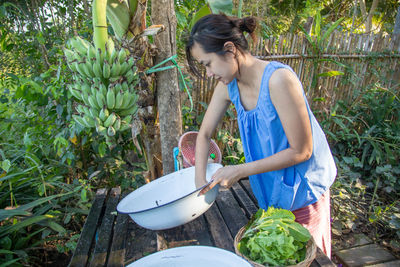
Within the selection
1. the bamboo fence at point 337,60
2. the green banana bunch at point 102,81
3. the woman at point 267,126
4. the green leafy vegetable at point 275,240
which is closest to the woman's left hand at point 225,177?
the woman at point 267,126

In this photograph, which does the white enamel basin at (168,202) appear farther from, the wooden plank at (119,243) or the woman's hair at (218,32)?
the woman's hair at (218,32)

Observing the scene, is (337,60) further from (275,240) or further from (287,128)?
(275,240)

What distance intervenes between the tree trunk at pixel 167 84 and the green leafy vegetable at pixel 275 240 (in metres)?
0.86

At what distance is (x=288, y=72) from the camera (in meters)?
1.05

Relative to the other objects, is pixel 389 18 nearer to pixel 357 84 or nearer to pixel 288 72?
pixel 357 84

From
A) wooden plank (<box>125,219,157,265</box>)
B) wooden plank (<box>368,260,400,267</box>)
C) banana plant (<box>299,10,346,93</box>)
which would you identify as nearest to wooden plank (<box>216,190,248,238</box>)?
wooden plank (<box>125,219,157,265</box>)

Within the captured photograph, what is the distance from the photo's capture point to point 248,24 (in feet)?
3.76

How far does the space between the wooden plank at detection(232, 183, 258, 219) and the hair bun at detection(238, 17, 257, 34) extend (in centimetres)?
97

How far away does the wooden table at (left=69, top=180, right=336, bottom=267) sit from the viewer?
112cm

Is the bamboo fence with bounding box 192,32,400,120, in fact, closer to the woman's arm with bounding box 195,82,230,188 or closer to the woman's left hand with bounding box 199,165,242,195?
the woman's arm with bounding box 195,82,230,188

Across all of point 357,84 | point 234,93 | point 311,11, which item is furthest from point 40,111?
point 311,11

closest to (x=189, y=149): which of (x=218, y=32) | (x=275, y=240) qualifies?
(x=218, y=32)

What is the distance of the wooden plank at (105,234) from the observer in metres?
1.10

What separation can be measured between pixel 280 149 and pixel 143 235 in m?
0.82
